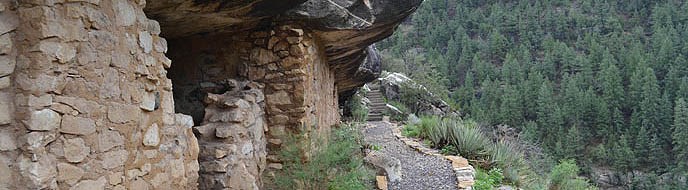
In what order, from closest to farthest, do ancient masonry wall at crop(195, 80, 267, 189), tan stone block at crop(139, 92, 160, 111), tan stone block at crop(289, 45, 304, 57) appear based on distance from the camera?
tan stone block at crop(139, 92, 160, 111), ancient masonry wall at crop(195, 80, 267, 189), tan stone block at crop(289, 45, 304, 57)

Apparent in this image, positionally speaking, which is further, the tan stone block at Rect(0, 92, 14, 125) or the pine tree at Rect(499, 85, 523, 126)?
the pine tree at Rect(499, 85, 523, 126)

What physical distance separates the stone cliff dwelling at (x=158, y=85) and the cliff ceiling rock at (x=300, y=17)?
0.02m

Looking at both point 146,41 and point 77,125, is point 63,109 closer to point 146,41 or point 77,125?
point 77,125

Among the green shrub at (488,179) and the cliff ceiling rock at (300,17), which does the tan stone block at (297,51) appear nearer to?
the cliff ceiling rock at (300,17)

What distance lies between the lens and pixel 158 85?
11.1 feet

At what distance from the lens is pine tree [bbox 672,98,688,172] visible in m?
31.3

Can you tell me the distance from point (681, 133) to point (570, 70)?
1046cm

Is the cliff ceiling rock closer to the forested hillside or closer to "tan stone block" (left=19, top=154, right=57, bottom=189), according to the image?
"tan stone block" (left=19, top=154, right=57, bottom=189)

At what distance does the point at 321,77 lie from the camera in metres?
7.33

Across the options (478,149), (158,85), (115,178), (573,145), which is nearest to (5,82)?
(115,178)

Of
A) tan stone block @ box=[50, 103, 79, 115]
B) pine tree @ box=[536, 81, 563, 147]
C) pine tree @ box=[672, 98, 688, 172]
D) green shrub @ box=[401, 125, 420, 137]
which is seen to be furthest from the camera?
pine tree @ box=[536, 81, 563, 147]

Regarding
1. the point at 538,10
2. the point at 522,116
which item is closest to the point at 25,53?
the point at 522,116

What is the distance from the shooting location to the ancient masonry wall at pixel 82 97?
7.77ft

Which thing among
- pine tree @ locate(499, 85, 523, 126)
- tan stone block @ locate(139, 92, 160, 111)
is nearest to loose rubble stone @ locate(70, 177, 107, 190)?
tan stone block @ locate(139, 92, 160, 111)
